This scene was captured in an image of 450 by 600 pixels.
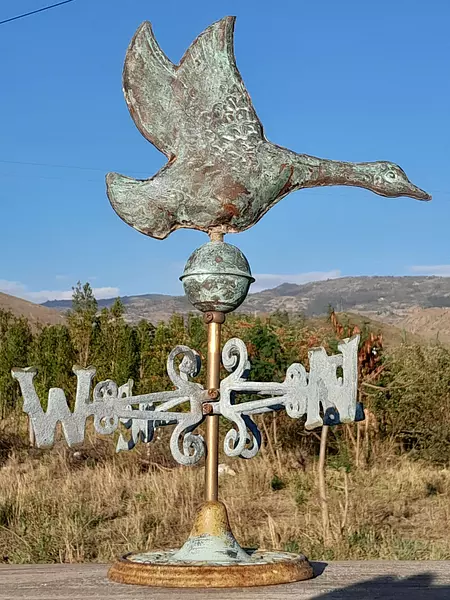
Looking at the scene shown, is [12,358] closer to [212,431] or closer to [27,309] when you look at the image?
[212,431]

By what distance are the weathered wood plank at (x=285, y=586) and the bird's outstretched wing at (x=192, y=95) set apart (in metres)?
1.51

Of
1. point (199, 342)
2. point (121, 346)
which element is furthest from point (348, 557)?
point (121, 346)

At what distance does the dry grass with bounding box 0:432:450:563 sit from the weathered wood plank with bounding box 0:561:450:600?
2409 mm

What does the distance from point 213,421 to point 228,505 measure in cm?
490

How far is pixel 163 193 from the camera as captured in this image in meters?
3.32

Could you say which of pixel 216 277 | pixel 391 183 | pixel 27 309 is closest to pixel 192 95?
pixel 216 277

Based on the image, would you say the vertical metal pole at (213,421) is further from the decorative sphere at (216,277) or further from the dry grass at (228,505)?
the dry grass at (228,505)

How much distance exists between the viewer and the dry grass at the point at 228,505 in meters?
6.45

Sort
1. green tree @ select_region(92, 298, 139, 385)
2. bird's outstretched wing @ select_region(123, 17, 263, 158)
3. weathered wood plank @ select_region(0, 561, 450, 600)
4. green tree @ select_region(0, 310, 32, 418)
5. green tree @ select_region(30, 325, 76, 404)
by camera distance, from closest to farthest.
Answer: weathered wood plank @ select_region(0, 561, 450, 600)
bird's outstretched wing @ select_region(123, 17, 263, 158)
green tree @ select_region(30, 325, 76, 404)
green tree @ select_region(92, 298, 139, 385)
green tree @ select_region(0, 310, 32, 418)

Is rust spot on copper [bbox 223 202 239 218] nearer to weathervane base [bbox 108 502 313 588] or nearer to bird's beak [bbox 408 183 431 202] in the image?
bird's beak [bbox 408 183 431 202]

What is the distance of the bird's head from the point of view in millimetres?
3408

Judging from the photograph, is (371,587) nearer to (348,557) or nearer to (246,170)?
(246,170)

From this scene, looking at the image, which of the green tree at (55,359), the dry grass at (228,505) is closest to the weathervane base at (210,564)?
the dry grass at (228,505)

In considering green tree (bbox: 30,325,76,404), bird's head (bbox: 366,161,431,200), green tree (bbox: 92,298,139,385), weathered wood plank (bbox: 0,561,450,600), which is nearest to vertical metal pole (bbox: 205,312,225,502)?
weathered wood plank (bbox: 0,561,450,600)
